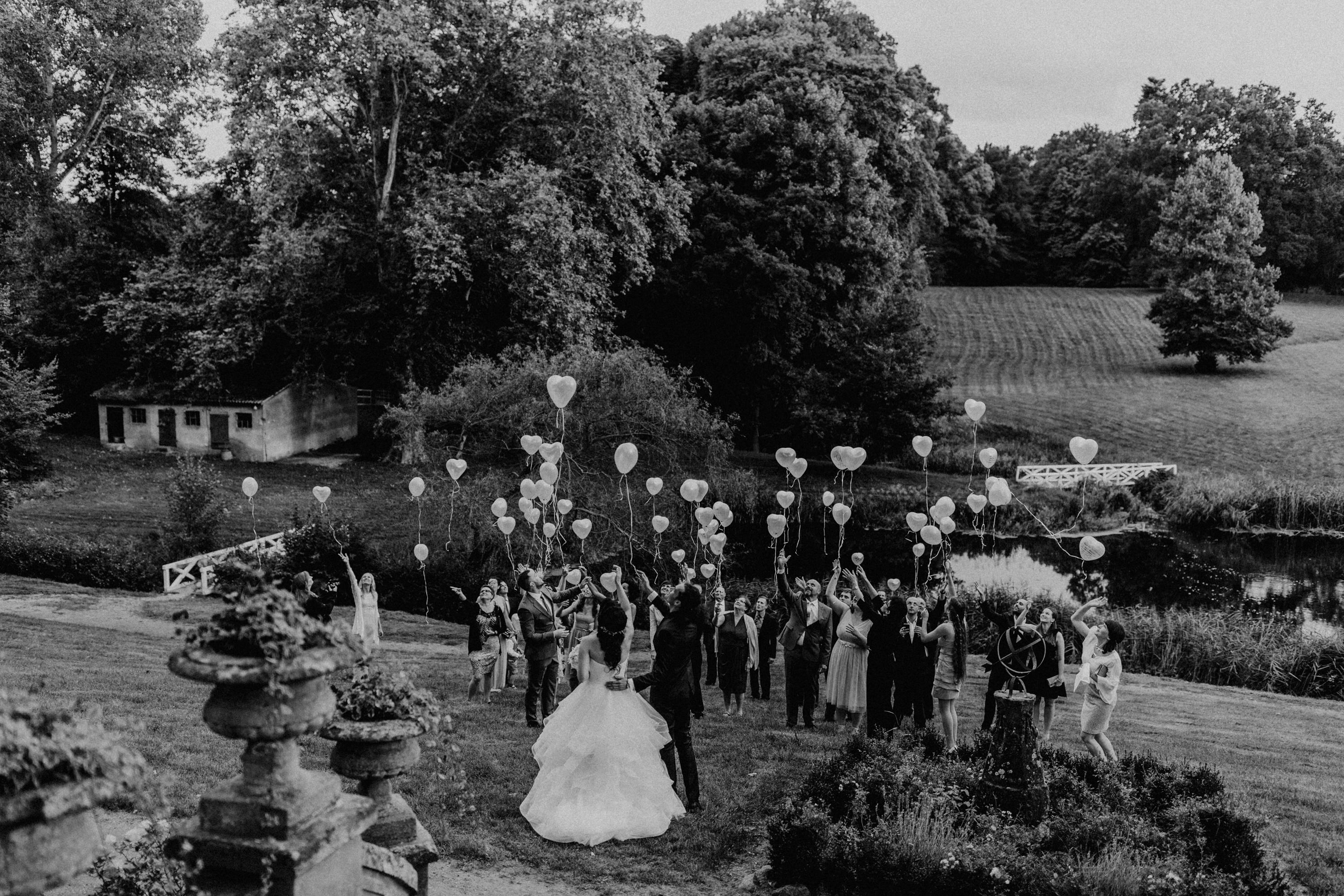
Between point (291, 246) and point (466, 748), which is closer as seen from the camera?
point (466, 748)

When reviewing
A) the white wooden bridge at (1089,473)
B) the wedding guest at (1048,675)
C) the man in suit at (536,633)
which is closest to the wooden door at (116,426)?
the white wooden bridge at (1089,473)

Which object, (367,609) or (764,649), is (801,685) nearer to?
(764,649)

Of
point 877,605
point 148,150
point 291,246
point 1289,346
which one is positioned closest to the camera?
point 877,605

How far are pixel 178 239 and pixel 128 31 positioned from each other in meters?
10.2

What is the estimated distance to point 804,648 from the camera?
41.0 ft

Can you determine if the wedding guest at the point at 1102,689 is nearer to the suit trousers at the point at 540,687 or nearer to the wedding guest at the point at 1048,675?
the wedding guest at the point at 1048,675

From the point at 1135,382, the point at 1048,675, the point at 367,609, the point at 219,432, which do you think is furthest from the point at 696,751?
the point at 1135,382

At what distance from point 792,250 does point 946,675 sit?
31.5m

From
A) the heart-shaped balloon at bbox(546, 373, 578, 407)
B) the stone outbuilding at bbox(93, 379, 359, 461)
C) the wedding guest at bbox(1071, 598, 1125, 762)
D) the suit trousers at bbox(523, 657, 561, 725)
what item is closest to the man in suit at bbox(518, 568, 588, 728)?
the suit trousers at bbox(523, 657, 561, 725)

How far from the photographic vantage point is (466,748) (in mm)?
10844

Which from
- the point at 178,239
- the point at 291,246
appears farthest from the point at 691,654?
the point at 178,239

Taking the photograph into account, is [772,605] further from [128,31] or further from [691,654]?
[128,31]

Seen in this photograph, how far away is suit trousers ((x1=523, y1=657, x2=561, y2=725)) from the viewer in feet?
38.9

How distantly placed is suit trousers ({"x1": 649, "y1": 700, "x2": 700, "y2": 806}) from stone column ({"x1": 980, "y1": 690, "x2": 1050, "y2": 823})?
2.48 m
